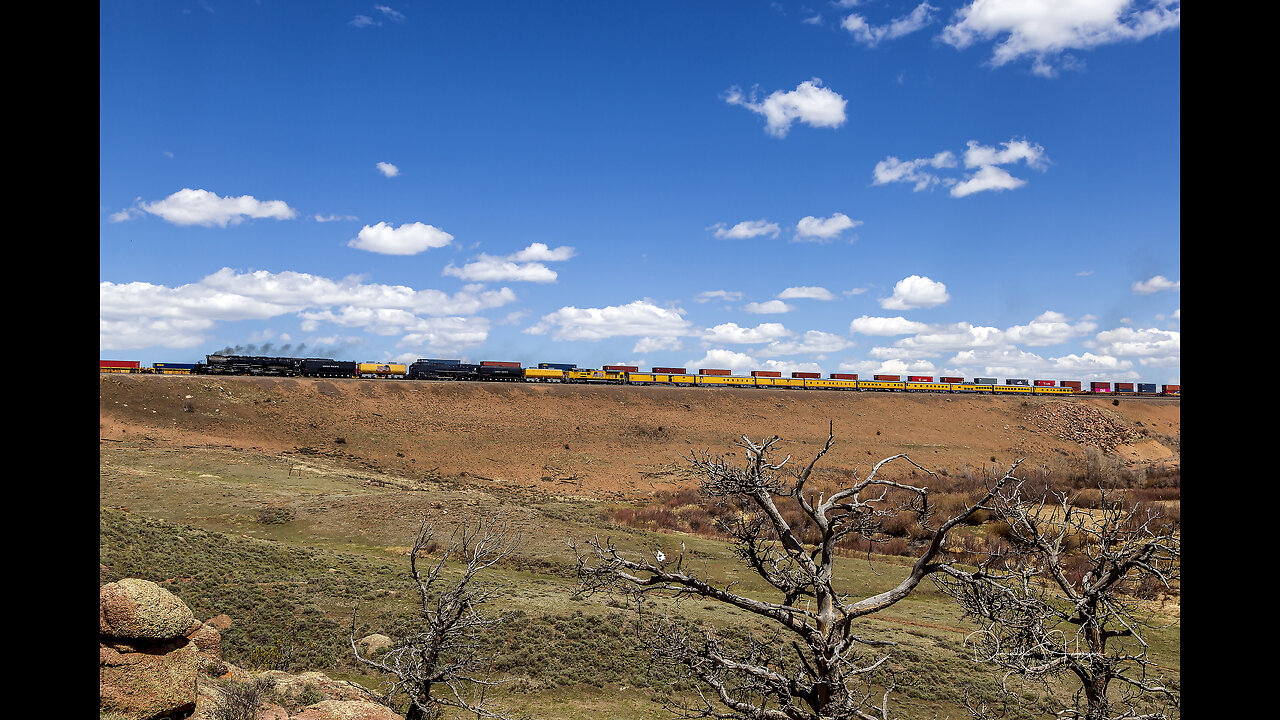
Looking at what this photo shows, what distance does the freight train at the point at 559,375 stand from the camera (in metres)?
72.2

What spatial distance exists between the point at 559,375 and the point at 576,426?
2633 cm

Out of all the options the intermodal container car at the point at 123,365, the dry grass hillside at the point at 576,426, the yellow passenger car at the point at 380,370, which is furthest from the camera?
the yellow passenger car at the point at 380,370

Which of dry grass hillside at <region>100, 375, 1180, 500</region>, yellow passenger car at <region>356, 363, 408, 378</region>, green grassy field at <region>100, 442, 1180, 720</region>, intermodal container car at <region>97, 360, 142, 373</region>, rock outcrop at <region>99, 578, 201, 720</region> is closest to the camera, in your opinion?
rock outcrop at <region>99, 578, 201, 720</region>

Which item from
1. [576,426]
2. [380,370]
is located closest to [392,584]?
[576,426]

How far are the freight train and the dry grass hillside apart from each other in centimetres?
952

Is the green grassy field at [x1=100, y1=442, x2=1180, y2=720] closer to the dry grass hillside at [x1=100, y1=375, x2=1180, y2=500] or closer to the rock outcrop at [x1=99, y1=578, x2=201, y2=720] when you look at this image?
the rock outcrop at [x1=99, y1=578, x2=201, y2=720]

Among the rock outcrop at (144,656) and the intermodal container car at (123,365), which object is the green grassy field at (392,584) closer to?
the rock outcrop at (144,656)

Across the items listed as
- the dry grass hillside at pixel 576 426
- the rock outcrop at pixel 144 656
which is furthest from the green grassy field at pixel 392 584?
the dry grass hillside at pixel 576 426

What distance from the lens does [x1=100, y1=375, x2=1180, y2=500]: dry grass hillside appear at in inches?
2002

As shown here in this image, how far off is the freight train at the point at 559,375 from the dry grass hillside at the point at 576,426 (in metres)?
9.52

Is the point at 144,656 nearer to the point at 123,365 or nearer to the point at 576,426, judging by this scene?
the point at 576,426

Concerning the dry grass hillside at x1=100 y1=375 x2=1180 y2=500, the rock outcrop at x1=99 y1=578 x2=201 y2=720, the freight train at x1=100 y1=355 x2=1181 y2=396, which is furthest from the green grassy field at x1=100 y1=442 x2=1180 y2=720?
the freight train at x1=100 y1=355 x2=1181 y2=396
